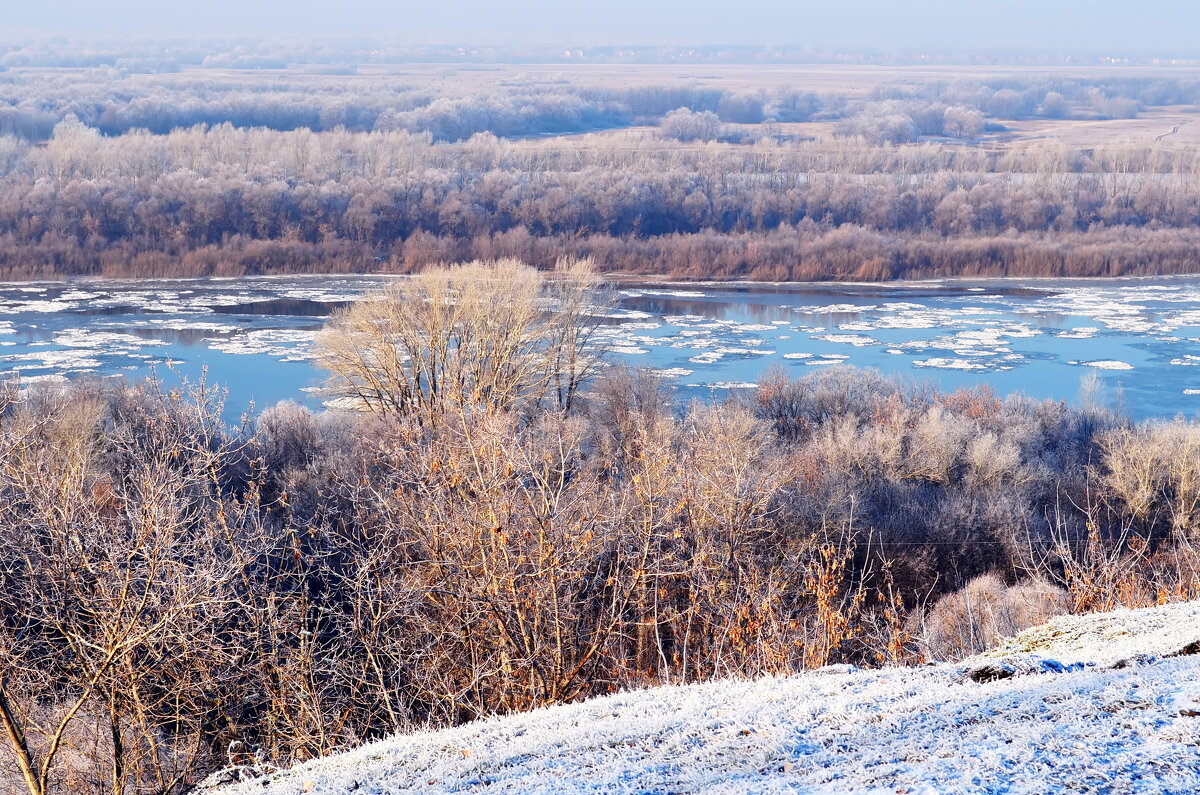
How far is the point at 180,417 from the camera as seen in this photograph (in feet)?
33.3

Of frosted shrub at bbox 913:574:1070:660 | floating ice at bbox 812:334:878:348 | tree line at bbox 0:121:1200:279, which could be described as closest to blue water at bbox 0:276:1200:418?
floating ice at bbox 812:334:878:348

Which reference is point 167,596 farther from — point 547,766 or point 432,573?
point 547,766

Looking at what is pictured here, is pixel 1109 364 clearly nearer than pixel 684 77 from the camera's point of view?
Yes

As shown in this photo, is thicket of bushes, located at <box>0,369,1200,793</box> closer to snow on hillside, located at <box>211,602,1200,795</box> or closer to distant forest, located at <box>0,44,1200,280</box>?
snow on hillside, located at <box>211,602,1200,795</box>

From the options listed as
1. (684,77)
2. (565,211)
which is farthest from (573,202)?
(684,77)

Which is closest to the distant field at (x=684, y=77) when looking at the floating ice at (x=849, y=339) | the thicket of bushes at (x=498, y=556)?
the floating ice at (x=849, y=339)

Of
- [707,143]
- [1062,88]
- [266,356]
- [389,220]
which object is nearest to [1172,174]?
[707,143]

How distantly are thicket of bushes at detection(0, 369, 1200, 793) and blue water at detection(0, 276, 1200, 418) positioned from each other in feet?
12.2

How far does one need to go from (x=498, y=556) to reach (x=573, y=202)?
4488 cm

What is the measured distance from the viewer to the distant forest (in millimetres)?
46312

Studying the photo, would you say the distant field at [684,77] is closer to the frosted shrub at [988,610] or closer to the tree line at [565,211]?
the tree line at [565,211]

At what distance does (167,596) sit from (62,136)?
2444 inches

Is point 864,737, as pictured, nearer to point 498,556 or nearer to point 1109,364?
point 498,556

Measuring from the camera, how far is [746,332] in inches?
1314
